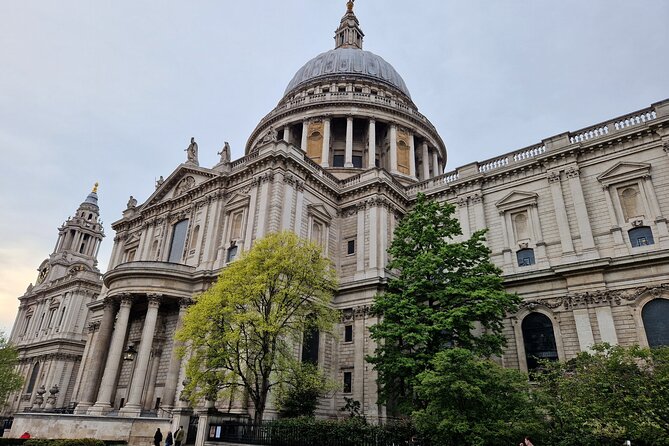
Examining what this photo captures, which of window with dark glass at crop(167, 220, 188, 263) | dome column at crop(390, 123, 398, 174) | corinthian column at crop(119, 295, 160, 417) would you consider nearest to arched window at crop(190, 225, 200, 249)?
window with dark glass at crop(167, 220, 188, 263)

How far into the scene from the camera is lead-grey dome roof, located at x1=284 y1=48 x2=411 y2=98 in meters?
52.3

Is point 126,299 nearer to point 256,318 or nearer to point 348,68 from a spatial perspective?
point 256,318

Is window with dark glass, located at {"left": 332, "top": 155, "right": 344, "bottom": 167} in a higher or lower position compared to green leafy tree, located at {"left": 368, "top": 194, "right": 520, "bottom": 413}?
higher

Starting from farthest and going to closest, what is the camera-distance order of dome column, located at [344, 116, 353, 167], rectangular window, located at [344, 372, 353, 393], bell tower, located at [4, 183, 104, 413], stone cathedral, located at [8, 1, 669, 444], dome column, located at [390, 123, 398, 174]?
bell tower, located at [4, 183, 104, 413] → dome column, located at [390, 123, 398, 174] → dome column, located at [344, 116, 353, 167] → rectangular window, located at [344, 372, 353, 393] → stone cathedral, located at [8, 1, 669, 444]

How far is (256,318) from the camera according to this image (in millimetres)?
19078

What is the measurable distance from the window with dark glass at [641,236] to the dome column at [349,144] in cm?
2410

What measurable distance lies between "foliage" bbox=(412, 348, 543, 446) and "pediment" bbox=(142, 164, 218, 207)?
22730 millimetres

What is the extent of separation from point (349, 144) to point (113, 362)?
2770 cm

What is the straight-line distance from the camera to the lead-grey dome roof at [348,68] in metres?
52.3

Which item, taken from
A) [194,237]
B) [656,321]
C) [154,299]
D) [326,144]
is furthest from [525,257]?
[154,299]

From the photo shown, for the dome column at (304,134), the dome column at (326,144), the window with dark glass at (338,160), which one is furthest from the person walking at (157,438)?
the window with dark glass at (338,160)

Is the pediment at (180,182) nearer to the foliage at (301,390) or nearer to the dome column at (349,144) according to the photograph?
the dome column at (349,144)

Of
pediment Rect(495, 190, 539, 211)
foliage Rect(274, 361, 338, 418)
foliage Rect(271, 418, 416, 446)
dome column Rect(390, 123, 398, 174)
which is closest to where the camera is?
foliage Rect(271, 418, 416, 446)

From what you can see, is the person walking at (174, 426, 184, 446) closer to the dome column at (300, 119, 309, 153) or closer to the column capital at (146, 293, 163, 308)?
the column capital at (146, 293, 163, 308)
